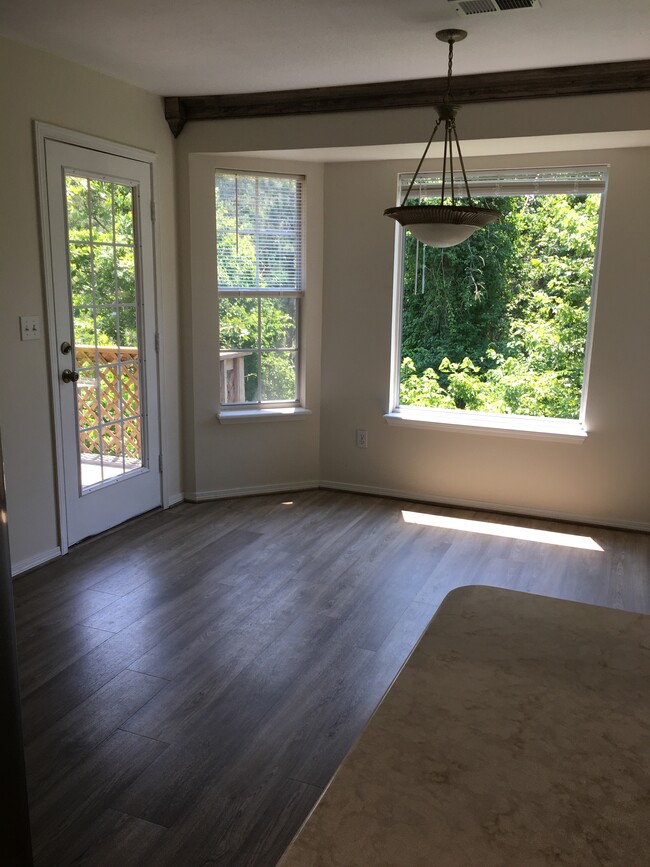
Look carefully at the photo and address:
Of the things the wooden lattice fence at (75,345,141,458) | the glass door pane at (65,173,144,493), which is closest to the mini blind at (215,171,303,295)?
the glass door pane at (65,173,144,493)

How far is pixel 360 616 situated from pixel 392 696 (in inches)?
93.1

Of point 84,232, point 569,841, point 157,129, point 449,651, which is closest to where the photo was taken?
point 569,841

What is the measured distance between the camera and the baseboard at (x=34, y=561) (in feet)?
11.8

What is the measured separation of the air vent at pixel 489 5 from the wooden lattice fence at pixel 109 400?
2476 mm

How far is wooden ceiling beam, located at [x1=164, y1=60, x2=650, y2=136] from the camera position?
3.58 meters

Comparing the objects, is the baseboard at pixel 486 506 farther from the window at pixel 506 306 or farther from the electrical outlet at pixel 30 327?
the electrical outlet at pixel 30 327

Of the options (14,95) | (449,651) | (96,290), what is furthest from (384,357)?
(449,651)

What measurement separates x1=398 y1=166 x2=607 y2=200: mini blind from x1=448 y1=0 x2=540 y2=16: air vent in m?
1.64

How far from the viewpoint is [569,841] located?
0.70 metres

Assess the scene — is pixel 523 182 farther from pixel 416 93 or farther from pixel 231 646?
pixel 231 646

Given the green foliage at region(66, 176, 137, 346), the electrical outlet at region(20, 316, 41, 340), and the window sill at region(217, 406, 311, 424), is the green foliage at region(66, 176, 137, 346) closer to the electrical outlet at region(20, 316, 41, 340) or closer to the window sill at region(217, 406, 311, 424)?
the electrical outlet at region(20, 316, 41, 340)

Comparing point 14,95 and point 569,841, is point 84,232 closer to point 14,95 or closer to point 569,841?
point 14,95

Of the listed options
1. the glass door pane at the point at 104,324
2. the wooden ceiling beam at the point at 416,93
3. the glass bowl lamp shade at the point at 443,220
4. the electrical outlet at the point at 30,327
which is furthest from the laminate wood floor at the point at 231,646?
the wooden ceiling beam at the point at 416,93

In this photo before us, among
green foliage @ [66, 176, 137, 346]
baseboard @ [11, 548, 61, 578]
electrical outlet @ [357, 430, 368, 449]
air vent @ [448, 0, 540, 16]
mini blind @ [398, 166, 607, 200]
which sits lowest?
baseboard @ [11, 548, 61, 578]
